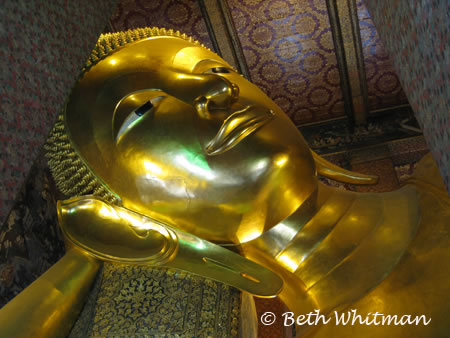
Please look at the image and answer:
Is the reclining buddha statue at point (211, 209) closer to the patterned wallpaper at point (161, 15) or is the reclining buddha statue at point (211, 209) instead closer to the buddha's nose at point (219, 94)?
the buddha's nose at point (219, 94)

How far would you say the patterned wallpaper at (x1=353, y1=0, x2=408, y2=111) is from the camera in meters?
2.85

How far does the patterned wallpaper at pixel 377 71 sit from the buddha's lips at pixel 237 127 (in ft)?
5.32

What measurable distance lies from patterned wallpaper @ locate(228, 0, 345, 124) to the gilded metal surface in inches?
70.1

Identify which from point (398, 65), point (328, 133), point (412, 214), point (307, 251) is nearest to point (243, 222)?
point (307, 251)

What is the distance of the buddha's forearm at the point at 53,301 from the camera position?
116 centimetres

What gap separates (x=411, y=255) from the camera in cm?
133

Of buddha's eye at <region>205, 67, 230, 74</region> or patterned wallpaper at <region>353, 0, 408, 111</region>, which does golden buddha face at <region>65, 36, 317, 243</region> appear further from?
patterned wallpaper at <region>353, 0, 408, 111</region>

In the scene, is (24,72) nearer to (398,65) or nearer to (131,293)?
(398,65)

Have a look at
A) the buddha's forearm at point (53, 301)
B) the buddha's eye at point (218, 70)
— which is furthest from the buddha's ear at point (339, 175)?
the buddha's forearm at point (53, 301)

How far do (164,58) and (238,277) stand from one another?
0.69 metres

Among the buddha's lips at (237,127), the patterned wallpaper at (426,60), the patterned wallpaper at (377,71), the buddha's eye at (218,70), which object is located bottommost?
the patterned wallpaper at (377,71)

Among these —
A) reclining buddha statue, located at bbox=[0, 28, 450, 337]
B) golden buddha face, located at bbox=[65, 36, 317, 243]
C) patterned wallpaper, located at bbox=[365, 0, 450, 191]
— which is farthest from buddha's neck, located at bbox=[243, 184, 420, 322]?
patterned wallpaper, located at bbox=[365, 0, 450, 191]

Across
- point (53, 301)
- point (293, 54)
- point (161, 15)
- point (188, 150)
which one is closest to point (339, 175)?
point (188, 150)

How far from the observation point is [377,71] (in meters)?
3.08
